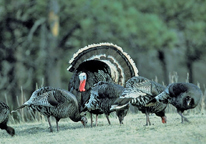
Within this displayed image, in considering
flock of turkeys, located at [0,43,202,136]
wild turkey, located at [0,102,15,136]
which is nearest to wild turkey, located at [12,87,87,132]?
flock of turkeys, located at [0,43,202,136]

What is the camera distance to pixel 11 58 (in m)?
24.8

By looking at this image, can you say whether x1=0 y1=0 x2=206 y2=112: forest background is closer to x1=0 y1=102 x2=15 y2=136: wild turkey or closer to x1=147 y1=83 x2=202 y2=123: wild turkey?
x1=0 y1=102 x2=15 y2=136: wild turkey

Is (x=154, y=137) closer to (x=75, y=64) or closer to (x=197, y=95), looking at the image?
(x=197, y=95)

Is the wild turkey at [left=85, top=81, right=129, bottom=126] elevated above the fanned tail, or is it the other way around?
the fanned tail

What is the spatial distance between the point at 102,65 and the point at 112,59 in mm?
874

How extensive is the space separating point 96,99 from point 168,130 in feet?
6.64

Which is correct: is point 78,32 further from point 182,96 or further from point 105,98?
point 182,96

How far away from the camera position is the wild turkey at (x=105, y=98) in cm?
807

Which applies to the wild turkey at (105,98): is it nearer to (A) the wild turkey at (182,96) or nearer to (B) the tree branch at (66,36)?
(A) the wild turkey at (182,96)

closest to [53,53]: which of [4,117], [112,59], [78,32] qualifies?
[78,32]

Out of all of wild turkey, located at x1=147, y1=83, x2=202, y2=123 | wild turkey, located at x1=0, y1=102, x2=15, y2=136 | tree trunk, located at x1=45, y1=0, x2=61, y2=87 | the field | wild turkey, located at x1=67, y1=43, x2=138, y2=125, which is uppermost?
tree trunk, located at x1=45, y1=0, x2=61, y2=87

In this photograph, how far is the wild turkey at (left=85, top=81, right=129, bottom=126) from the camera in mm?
8070

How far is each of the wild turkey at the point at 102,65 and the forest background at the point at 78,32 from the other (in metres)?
12.5

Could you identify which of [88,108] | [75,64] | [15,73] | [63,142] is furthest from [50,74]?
[63,142]
